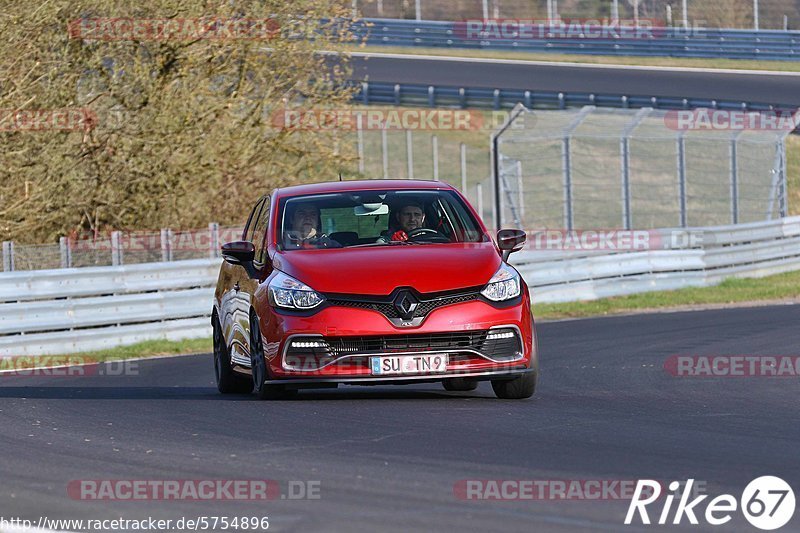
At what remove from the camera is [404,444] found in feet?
26.9

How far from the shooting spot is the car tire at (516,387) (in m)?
10.4

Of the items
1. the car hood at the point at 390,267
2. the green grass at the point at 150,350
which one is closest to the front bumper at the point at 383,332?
the car hood at the point at 390,267

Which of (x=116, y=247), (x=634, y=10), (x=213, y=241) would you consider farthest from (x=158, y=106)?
(x=634, y=10)

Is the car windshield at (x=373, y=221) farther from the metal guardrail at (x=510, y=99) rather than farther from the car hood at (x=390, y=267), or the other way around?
the metal guardrail at (x=510, y=99)

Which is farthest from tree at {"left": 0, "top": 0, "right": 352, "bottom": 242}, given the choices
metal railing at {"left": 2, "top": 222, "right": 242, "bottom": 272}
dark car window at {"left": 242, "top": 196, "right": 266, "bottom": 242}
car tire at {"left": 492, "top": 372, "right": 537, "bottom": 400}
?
car tire at {"left": 492, "top": 372, "right": 537, "bottom": 400}

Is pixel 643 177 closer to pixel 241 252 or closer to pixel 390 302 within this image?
pixel 241 252

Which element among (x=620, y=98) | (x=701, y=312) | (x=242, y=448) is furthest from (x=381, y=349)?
(x=620, y=98)

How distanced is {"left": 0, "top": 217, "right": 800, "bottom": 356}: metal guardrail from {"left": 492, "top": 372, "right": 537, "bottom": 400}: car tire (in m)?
8.69

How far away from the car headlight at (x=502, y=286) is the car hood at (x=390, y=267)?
0.04m

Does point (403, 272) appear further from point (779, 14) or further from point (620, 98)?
point (779, 14)

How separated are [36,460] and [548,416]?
3229 millimetres

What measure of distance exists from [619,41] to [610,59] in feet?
2.65

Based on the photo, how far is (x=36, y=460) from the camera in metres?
8.07

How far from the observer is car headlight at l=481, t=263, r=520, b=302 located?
33.0ft
